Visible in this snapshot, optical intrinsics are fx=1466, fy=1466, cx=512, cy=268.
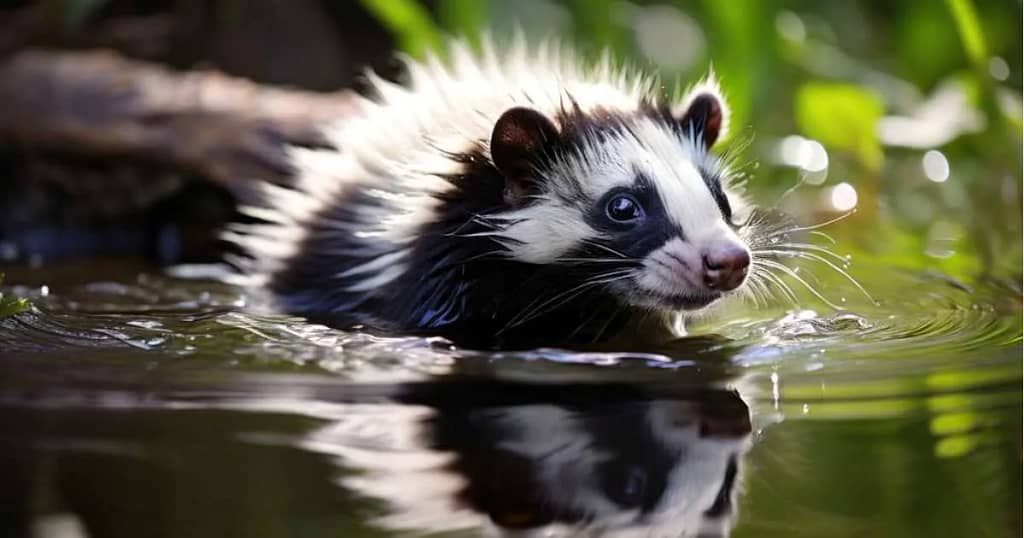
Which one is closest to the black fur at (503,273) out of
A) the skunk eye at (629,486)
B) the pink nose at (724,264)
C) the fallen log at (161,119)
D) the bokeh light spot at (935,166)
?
the pink nose at (724,264)

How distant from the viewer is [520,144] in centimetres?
320

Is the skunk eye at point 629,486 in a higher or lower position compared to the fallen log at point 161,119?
lower

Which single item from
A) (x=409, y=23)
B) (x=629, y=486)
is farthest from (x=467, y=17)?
(x=629, y=486)

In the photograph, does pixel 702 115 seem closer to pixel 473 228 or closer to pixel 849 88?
pixel 473 228

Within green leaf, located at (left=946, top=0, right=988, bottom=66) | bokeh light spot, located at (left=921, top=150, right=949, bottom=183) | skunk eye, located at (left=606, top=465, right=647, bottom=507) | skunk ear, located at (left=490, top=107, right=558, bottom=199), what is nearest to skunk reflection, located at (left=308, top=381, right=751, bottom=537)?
skunk eye, located at (left=606, top=465, right=647, bottom=507)

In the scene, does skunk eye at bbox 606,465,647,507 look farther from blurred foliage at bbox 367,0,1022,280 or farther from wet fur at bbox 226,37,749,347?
blurred foliage at bbox 367,0,1022,280

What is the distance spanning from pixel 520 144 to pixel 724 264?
55 cm

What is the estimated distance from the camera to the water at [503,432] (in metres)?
1.86

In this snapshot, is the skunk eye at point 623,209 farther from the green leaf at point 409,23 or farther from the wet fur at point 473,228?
the green leaf at point 409,23

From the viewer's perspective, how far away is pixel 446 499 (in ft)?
6.26

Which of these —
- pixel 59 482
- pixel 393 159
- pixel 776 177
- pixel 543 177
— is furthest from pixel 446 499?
pixel 776 177

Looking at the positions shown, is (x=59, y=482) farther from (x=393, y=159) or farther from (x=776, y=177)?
(x=776, y=177)

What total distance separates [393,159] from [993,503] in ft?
6.69

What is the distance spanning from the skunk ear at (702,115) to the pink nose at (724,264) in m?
0.58
